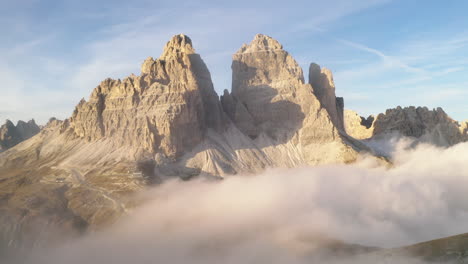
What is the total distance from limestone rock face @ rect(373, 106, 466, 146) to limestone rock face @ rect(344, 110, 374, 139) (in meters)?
7.52

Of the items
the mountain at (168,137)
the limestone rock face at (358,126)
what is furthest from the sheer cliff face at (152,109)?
the limestone rock face at (358,126)

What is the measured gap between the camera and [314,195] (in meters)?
119

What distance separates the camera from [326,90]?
476ft

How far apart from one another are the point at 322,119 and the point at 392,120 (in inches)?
1810

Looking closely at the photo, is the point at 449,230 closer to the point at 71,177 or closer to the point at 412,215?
the point at 412,215

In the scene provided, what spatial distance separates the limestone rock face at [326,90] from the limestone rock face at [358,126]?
1086 inches

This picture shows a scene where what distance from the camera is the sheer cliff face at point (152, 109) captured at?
383ft

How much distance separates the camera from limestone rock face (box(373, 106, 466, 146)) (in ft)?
523

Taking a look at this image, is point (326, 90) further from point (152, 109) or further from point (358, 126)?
point (152, 109)

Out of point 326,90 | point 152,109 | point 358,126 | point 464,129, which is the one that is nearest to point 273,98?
point 326,90

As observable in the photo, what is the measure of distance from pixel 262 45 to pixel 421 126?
2887 inches

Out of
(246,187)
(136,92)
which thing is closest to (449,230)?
(246,187)

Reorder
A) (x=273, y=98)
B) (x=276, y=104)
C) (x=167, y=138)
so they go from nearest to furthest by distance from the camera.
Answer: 1. (x=167, y=138)
2. (x=276, y=104)
3. (x=273, y=98)

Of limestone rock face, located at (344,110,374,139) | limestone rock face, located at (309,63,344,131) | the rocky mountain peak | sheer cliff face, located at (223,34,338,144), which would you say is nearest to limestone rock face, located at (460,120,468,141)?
limestone rock face, located at (344,110,374,139)
